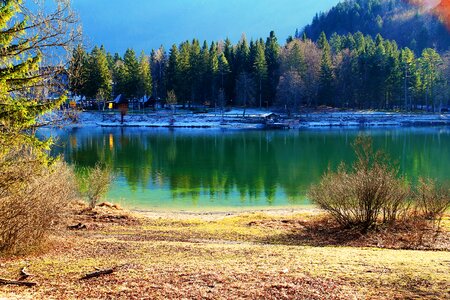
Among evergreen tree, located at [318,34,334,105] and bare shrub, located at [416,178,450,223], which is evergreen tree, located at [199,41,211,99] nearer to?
evergreen tree, located at [318,34,334,105]

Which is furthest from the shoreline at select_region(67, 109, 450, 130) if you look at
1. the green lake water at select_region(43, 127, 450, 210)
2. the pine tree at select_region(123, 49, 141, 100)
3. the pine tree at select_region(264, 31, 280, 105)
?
the pine tree at select_region(264, 31, 280, 105)

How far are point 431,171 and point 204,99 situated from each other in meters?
70.2

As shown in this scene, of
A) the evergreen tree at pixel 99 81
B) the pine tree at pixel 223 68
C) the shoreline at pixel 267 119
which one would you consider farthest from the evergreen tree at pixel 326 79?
Result: the evergreen tree at pixel 99 81

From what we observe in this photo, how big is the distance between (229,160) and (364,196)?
91.9 feet

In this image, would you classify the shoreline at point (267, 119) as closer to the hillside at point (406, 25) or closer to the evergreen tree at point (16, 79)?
the evergreen tree at point (16, 79)

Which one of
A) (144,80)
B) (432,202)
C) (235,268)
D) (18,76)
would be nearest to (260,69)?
(144,80)

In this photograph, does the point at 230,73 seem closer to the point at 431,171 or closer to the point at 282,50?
the point at 282,50

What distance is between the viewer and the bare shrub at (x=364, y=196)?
51.4 ft

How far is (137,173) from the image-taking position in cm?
3550

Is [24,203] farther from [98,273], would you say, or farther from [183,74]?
[183,74]

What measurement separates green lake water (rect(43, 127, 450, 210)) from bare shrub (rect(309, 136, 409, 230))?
27.2 feet

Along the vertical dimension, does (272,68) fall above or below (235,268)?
above

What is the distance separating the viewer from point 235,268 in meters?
9.38

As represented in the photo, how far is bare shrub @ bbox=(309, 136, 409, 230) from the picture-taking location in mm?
15672
